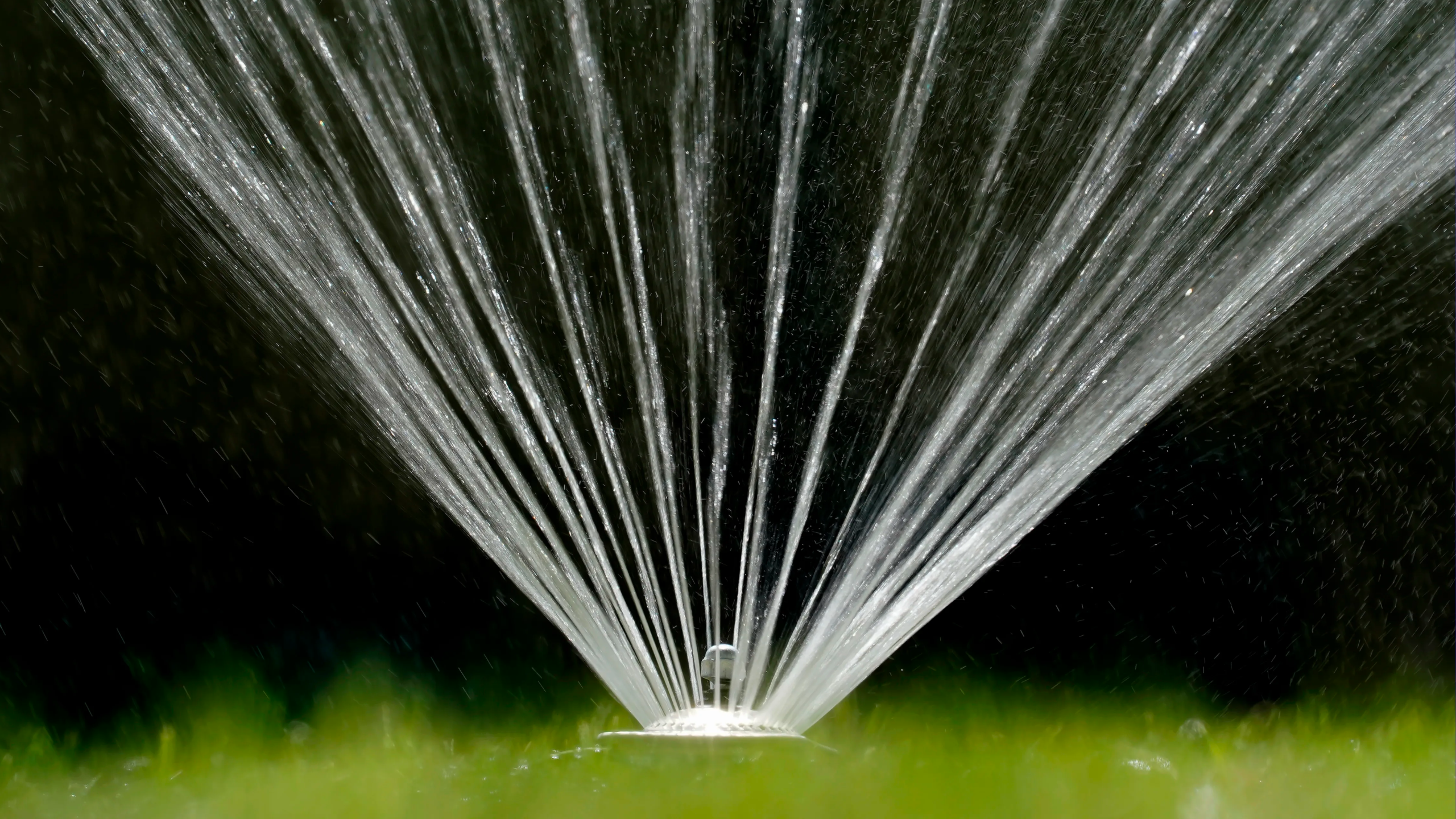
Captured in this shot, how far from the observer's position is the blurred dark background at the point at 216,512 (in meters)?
3.01

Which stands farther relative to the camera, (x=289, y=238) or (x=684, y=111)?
(x=684, y=111)

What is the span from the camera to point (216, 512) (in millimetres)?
3059

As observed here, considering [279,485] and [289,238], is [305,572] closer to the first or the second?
[279,485]

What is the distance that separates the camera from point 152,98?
280cm

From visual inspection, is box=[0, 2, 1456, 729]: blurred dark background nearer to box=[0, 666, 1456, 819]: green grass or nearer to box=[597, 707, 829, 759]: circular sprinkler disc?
box=[0, 666, 1456, 819]: green grass

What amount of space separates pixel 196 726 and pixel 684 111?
200 cm

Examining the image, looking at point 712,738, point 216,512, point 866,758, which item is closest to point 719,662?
point 712,738

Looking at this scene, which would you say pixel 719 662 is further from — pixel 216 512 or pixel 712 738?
pixel 216 512

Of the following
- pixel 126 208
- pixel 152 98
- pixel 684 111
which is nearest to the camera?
pixel 152 98

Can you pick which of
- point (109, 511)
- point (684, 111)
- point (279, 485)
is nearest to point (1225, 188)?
point (684, 111)

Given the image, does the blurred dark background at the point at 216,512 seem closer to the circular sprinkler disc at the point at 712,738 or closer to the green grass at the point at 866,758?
the green grass at the point at 866,758

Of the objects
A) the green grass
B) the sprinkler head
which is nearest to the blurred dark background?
the green grass

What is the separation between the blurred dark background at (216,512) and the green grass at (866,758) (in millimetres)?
79

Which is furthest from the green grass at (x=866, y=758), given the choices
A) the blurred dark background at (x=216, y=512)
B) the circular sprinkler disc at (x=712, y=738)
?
the circular sprinkler disc at (x=712, y=738)
